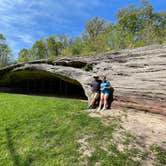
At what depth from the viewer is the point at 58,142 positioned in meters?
4.50

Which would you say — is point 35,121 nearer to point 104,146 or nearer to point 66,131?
point 66,131

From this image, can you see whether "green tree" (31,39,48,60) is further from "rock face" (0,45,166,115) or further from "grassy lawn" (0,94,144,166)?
"grassy lawn" (0,94,144,166)

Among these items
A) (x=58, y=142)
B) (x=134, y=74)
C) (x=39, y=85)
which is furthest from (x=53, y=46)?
(x=58, y=142)

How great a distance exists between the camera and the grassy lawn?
3.82 m

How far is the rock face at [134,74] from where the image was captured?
630 cm

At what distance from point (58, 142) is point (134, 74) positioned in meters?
4.12

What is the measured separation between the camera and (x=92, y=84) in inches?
318

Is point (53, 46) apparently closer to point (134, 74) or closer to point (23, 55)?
point (23, 55)

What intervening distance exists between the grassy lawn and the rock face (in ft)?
6.23

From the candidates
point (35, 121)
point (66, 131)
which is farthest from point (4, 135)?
point (66, 131)

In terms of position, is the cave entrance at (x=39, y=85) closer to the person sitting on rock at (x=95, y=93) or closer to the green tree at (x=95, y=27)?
the person sitting on rock at (x=95, y=93)

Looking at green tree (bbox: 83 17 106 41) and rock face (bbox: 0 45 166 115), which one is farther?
green tree (bbox: 83 17 106 41)

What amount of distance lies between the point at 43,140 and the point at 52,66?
6.65 meters

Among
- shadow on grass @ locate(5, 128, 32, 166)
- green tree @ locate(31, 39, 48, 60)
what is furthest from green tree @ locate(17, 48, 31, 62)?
shadow on grass @ locate(5, 128, 32, 166)
